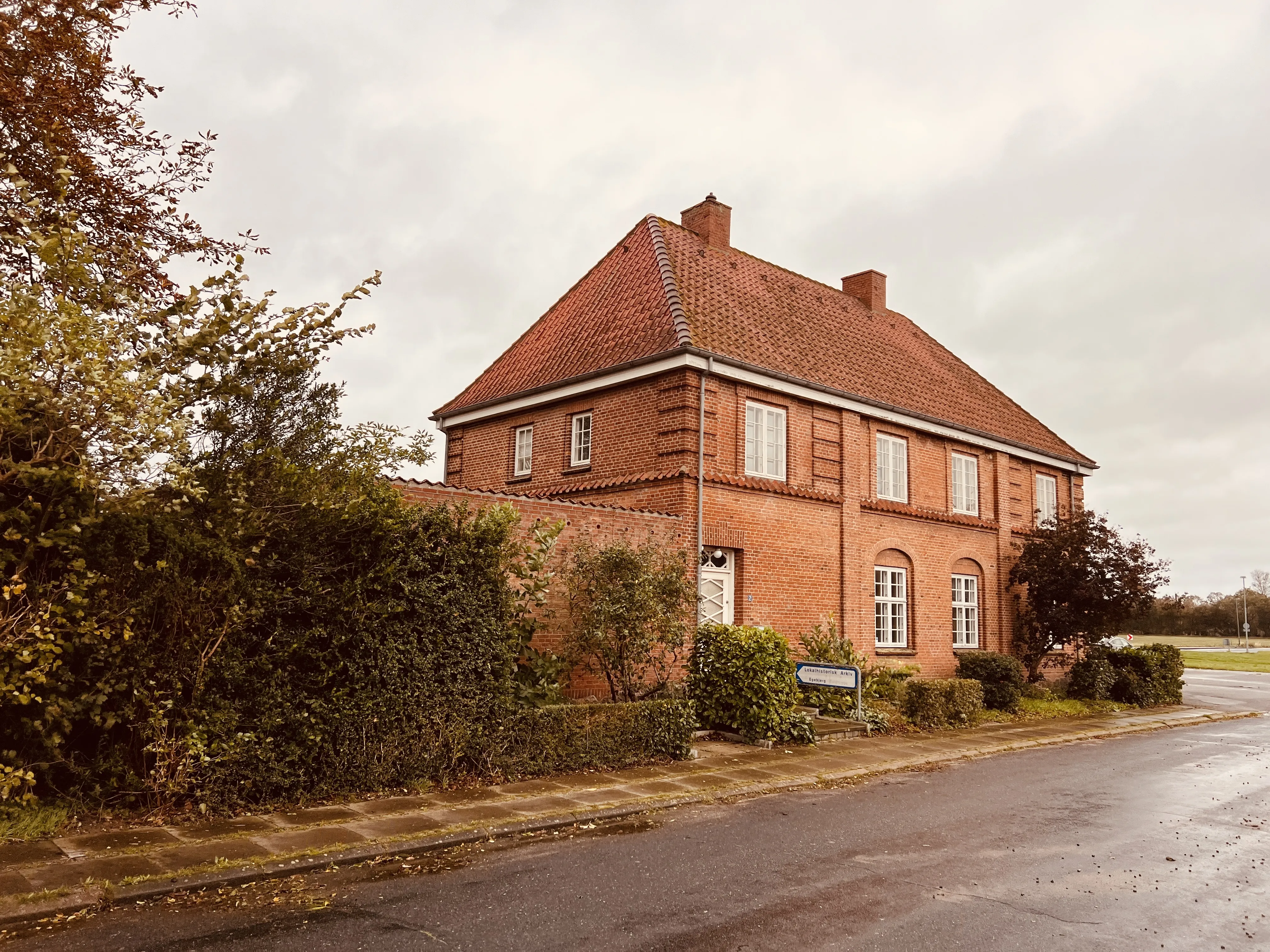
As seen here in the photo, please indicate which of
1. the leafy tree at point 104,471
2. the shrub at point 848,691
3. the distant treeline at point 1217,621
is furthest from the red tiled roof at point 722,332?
the distant treeline at point 1217,621

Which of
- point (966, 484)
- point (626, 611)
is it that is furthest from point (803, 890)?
point (966, 484)

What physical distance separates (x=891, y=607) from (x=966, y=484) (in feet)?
15.1

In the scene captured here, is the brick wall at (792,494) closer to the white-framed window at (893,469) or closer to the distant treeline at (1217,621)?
the white-framed window at (893,469)

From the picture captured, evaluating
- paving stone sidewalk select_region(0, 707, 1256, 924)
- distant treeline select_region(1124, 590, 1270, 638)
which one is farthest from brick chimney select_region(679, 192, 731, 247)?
distant treeline select_region(1124, 590, 1270, 638)

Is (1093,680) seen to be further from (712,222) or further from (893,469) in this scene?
(712,222)

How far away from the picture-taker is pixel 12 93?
A: 9.31 m

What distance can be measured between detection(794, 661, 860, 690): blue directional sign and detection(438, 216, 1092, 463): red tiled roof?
581cm

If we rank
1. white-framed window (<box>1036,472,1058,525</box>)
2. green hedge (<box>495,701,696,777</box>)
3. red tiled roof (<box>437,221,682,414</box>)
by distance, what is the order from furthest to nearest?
white-framed window (<box>1036,472,1058,525</box>)
red tiled roof (<box>437,221,682,414</box>)
green hedge (<box>495,701,696,777</box>)

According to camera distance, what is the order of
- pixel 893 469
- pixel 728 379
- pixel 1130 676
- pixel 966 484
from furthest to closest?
pixel 966 484, pixel 1130 676, pixel 893 469, pixel 728 379

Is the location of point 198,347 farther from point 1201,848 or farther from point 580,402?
point 580,402

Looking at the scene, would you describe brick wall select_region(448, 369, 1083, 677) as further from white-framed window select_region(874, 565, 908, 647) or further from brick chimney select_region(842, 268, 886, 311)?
brick chimney select_region(842, 268, 886, 311)

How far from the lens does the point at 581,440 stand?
1908 centimetres

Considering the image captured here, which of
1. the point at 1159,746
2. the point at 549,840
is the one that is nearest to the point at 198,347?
the point at 549,840

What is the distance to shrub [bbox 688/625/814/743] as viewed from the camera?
13.3 meters
